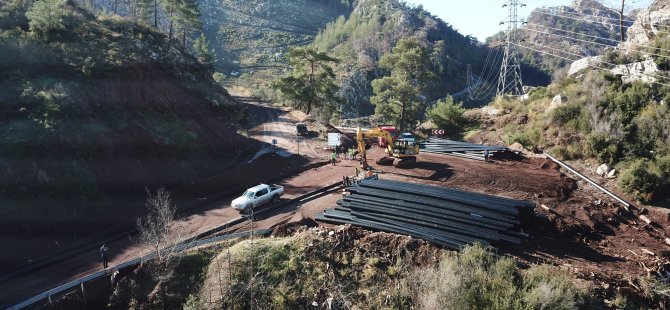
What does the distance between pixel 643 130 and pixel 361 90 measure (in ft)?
234

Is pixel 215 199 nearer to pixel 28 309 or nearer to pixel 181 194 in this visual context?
Answer: pixel 181 194

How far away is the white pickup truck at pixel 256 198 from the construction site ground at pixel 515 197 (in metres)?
0.72

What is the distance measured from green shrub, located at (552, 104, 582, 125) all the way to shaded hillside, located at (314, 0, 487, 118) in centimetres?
5884

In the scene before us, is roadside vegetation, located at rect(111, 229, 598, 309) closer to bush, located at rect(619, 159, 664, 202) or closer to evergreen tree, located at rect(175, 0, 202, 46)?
bush, located at rect(619, 159, 664, 202)

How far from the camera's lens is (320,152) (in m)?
37.1

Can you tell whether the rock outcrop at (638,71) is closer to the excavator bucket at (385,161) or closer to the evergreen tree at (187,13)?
the excavator bucket at (385,161)

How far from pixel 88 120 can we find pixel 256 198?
12869 millimetres

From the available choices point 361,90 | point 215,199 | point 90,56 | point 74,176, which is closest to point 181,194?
point 215,199

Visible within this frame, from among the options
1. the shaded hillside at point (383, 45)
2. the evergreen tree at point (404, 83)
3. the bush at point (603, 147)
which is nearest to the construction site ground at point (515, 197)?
the bush at point (603, 147)

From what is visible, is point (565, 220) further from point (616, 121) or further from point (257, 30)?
point (257, 30)

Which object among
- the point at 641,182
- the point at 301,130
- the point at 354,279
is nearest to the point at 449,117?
the point at 301,130

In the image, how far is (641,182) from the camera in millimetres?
23609

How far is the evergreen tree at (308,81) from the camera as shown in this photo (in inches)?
1896

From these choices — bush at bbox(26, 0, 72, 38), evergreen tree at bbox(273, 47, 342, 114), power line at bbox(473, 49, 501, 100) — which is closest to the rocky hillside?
power line at bbox(473, 49, 501, 100)
